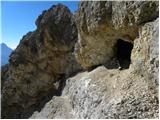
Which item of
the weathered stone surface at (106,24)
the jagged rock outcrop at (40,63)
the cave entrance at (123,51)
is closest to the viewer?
the weathered stone surface at (106,24)

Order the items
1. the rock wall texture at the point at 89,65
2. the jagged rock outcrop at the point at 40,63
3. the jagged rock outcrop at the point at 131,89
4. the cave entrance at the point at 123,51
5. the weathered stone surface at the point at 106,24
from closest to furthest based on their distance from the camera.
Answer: the jagged rock outcrop at the point at 131,89, the rock wall texture at the point at 89,65, the weathered stone surface at the point at 106,24, the cave entrance at the point at 123,51, the jagged rock outcrop at the point at 40,63

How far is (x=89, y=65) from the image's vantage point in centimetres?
3266

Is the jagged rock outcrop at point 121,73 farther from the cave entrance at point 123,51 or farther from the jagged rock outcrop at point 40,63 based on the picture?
the jagged rock outcrop at point 40,63

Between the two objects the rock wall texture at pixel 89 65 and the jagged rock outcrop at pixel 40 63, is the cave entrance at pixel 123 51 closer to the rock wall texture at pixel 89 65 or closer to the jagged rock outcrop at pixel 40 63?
the rock wall texture at pixel 89 65

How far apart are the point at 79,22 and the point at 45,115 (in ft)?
61.3

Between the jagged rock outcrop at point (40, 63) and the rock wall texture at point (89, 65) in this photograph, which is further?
the jagged rock outcrop at point (40, 63)

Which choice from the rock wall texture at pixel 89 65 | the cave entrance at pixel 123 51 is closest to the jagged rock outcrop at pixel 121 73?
the rock wall texture at pixel 89 65

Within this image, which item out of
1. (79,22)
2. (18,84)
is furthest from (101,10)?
(18,84)

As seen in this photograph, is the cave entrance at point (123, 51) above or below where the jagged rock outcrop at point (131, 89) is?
above

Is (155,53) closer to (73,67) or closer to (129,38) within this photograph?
(129,38)

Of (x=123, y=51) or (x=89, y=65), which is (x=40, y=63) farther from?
(x=123, y=51)

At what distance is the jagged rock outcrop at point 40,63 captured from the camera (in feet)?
174

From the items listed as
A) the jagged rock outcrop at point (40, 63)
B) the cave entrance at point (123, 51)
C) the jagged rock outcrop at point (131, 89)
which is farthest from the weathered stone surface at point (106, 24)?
the jagged rock outcrop at point (40, 63)

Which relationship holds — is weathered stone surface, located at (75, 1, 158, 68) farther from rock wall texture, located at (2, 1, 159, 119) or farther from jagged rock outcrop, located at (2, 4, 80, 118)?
jagged rock outcrop, located at (2, 4, 80, 118)
